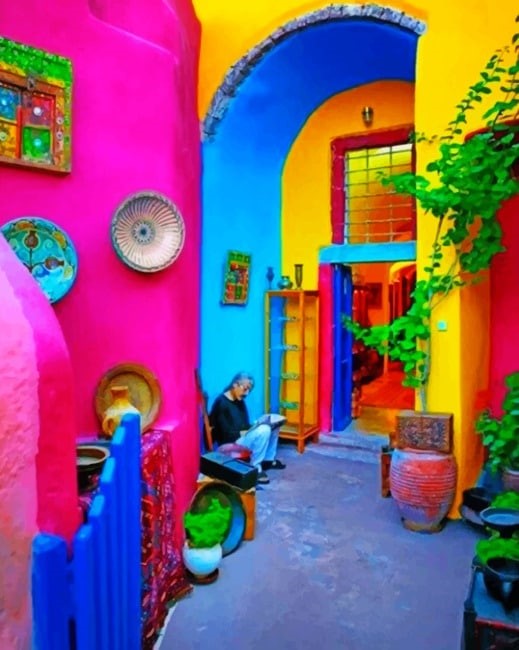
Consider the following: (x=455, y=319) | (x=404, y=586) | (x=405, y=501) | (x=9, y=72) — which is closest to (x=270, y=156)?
(x=455, y=319)

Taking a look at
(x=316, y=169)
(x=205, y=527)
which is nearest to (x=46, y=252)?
(x=205, y=527)

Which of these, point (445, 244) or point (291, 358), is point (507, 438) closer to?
point (445, 244)

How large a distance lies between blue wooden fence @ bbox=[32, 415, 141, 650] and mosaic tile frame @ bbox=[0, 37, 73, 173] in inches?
64.7

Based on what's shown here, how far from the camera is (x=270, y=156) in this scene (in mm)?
5641

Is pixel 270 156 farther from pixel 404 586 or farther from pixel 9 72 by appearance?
pixel 404 586

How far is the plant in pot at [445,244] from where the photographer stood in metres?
3.27

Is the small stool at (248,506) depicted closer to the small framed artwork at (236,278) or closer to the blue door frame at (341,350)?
the small framed artwork at (236,278)

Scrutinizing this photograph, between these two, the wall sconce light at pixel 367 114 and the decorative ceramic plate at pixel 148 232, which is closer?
the decorative ceramic plate at pixel 148 232

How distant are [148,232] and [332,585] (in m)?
2.33

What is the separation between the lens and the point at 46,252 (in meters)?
2.77

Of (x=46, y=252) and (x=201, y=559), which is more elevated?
(x=46, y=252)

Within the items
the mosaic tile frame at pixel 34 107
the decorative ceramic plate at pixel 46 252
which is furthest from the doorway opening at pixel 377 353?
the mosaic tile frame at pixel 34 107

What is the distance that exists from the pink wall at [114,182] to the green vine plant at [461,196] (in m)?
1.54

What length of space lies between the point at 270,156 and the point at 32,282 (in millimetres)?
4528
